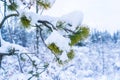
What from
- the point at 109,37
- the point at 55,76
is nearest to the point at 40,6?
the point at 55,76

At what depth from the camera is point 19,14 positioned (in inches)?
175

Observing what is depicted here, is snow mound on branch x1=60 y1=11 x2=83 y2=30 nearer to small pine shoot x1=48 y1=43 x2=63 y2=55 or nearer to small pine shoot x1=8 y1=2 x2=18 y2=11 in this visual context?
small pine shoot x1=48 y1=43 x2=63 y2=55

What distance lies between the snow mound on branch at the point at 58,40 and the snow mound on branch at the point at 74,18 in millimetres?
174

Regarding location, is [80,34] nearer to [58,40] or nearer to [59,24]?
[59,24]

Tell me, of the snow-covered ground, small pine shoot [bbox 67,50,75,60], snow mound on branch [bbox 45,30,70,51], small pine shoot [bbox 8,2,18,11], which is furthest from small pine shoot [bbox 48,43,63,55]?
small pine shoot [bbox 8,2,18,11]

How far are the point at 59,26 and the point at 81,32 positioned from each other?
212 mm

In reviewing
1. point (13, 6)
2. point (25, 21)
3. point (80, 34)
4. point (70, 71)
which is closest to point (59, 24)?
point (80, 34)

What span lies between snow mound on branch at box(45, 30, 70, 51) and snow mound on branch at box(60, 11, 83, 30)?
174mm

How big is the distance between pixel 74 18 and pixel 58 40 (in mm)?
266

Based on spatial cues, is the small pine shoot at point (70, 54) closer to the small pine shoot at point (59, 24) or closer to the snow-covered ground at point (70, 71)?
the snow-covered ground at point (70, 71)

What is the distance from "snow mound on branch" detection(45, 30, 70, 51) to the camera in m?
4.04

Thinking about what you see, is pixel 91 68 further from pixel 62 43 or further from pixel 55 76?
pixel 62 43

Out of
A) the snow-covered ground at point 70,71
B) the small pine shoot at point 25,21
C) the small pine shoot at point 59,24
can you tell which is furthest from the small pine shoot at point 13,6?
the snow-covered ground at point 70,71

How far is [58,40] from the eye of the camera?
405cm
